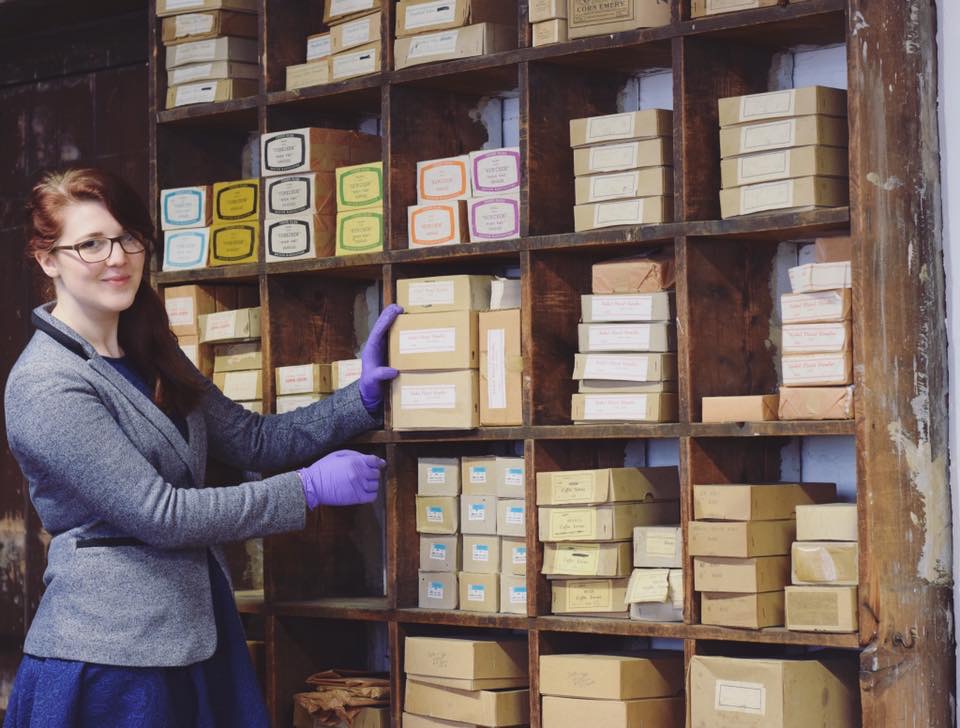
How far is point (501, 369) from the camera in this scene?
338 cm

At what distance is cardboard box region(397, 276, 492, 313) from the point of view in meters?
3.45

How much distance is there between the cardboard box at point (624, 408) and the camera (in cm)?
317

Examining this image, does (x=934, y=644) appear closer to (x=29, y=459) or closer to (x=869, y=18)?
(x=869, y=18)

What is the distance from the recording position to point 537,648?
10.8 ft

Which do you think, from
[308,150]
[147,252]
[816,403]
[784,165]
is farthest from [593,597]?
[308,150]

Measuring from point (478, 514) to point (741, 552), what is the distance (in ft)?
2.50

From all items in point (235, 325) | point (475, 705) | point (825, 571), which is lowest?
point (475, 705)

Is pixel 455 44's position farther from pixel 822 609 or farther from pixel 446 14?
pixel 822 609

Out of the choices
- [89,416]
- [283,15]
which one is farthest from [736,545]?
[283,15]

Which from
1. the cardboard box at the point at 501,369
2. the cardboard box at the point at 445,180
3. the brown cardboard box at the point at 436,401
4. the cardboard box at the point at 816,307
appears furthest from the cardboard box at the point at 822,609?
the cardboard box at the point at 445,180

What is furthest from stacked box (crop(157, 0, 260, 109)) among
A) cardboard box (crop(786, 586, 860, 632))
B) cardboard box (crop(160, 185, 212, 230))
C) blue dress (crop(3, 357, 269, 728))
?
cardboard box (crop(786, 586, 860, 632))

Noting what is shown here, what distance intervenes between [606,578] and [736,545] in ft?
1.20

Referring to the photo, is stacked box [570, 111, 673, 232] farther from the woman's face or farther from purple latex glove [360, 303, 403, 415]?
the woman's face

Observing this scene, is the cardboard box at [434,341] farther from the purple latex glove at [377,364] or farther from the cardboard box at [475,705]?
the cardboard box at [475,705]
